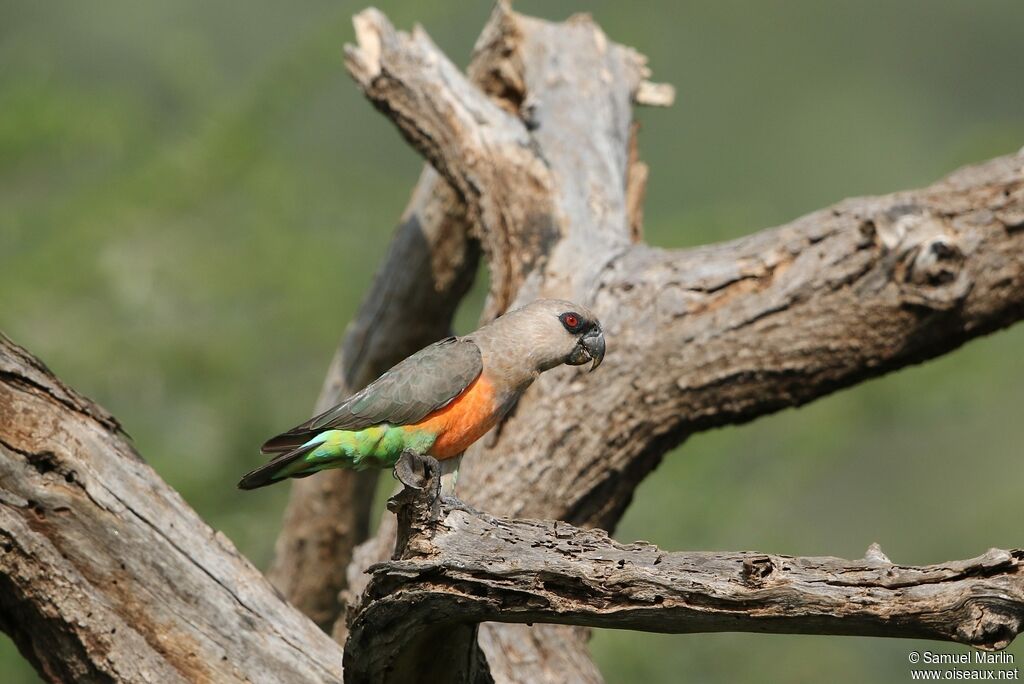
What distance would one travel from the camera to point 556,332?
18.0ft

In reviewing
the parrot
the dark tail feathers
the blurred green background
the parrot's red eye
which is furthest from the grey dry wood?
the blurred green background

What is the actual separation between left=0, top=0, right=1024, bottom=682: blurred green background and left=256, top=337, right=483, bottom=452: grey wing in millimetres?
6673

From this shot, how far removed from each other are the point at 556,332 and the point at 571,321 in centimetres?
11

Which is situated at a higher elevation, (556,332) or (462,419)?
(556,332)

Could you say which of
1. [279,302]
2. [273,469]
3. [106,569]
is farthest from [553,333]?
[279,302]

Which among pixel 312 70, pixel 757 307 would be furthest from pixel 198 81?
pixel 757 307

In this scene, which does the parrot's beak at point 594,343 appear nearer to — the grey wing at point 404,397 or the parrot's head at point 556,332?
the parrot's head at point 556,332

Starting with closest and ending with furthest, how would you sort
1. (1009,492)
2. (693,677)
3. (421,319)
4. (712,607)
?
(712,607)
(421,319)
(693,677)
(1009,492)

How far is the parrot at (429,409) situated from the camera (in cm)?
501

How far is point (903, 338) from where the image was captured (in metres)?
6.00

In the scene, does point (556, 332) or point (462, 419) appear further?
point (556, 332)

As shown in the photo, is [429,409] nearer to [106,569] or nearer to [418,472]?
[418,472]

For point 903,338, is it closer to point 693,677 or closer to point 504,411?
point 504,411

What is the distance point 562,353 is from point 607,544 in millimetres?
1827
